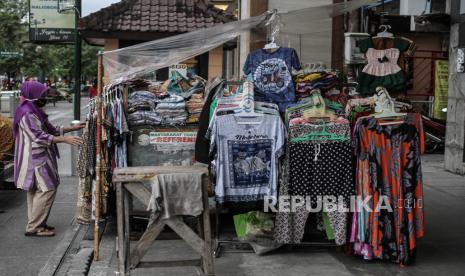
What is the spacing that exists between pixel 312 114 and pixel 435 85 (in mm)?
10873

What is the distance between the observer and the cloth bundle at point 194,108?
22.2 feet

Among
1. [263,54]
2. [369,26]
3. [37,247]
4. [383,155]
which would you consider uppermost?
[369,26]

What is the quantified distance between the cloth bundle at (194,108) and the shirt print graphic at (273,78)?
2.75 ft

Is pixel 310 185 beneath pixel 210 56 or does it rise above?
beneath

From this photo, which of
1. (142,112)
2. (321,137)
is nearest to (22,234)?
(142,112)

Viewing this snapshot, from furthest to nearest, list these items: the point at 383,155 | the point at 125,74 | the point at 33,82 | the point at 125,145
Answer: the point at 33,82 → the point at 125,145 → the point at 125,74 → the point at 383,155

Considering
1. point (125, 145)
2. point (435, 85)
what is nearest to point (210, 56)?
point (435, 85)

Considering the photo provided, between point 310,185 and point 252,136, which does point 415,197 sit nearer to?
point 310,185

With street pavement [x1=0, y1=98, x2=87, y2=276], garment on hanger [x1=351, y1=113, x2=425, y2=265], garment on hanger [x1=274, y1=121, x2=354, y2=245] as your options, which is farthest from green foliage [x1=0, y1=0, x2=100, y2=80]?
garment on hanger [x1=351, y1=113, x2=425, y2=265]

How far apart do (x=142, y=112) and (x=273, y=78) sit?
1.49m

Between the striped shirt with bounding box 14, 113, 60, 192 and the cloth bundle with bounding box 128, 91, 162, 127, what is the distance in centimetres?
102

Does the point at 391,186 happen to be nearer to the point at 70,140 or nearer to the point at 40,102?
the point at 70,140

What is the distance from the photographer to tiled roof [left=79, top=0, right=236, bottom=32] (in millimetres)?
12305

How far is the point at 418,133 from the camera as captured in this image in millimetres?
5930
